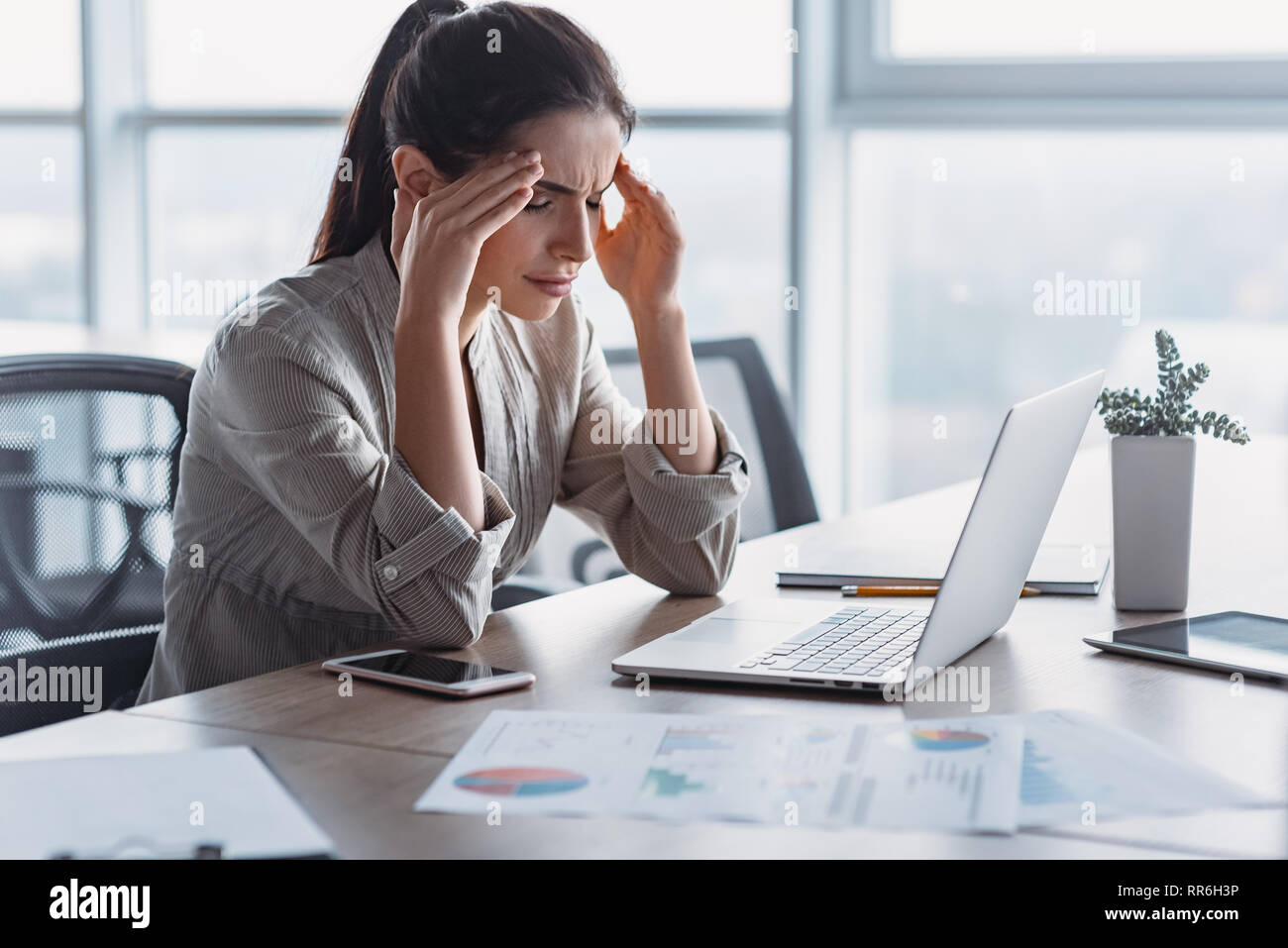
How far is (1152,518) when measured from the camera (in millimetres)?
1289

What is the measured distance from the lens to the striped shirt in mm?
1209

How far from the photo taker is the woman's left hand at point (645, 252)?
157 centimetres

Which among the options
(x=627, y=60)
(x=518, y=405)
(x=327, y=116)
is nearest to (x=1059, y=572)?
(x=518, y=405)

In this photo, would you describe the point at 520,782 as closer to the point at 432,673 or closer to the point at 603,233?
the point at 432,673

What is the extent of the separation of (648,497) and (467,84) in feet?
1.48

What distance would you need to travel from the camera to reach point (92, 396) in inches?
56.1

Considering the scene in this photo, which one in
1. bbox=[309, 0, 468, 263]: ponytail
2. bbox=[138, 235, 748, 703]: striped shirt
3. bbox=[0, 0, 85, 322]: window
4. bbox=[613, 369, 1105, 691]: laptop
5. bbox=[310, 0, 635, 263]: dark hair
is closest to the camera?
bbox=[613, 369, 1105, 691]: laptop

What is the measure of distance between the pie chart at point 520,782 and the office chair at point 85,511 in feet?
2.21

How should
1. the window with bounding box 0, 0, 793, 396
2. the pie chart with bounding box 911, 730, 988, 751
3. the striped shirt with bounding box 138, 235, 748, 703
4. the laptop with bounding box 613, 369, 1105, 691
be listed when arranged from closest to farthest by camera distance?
the pie chart with bounding box 911, 730, 988, 751 < the laptop with bounding box 613, 369, 1105, 691 < the striped shirt with bounding box 138, 235, 748, 703 < the window with bounding box 0, 0, 793, 396

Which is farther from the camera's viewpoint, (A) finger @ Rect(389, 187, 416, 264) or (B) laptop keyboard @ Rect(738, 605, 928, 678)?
(A) finger @ Rect(389, 187, 416, 264)

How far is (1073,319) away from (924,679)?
2.33 meters

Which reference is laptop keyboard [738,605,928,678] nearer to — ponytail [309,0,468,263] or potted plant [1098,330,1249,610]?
potted plant [1098,330,1249,610]

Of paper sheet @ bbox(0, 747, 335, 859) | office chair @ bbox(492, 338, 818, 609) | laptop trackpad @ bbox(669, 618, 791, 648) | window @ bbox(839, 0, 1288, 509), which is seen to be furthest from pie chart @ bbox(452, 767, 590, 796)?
window @ bbox(839, 0, 1288, 509)

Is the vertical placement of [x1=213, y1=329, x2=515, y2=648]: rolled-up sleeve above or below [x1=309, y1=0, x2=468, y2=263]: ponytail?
below
